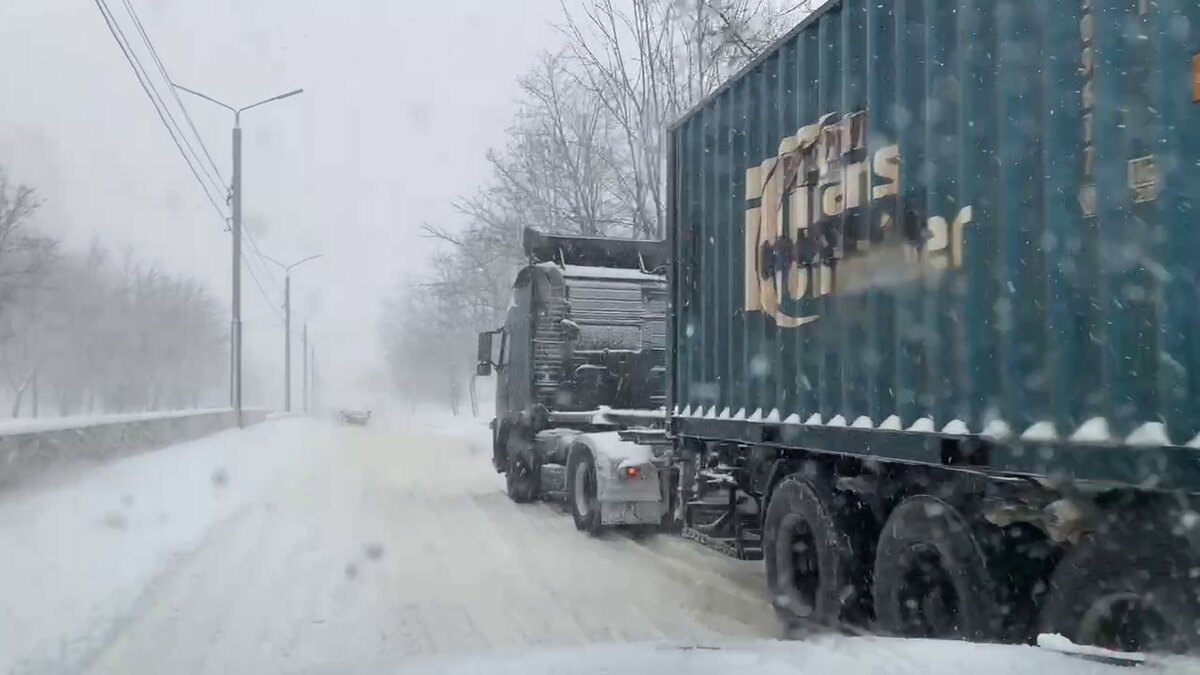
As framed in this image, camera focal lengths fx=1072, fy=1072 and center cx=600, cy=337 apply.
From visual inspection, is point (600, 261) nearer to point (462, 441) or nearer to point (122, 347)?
point (462, 441)

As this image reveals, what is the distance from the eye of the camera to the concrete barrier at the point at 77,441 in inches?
545

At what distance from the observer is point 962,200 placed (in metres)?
5.20

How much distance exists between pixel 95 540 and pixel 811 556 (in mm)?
7871

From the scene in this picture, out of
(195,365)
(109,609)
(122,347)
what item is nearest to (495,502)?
(109,609)

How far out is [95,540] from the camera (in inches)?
442

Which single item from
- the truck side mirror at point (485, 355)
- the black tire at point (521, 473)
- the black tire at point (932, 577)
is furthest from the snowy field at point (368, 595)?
the truck side mirror at point (485, 355)

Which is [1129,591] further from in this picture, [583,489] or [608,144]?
[608,144]

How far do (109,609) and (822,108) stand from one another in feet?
20.1

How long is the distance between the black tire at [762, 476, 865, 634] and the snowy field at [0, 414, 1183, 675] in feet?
1.14

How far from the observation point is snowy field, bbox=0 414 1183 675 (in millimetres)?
Answer: 3754

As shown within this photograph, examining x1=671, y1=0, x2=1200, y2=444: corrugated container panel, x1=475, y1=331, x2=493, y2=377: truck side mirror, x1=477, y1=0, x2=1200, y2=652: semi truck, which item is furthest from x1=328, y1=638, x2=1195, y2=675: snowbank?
x1=475, y1=331, x2=493, y2=377: truck side mirror

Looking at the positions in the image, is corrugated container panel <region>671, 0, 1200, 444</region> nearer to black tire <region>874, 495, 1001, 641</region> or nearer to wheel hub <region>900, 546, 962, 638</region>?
black tire <region>874, 495, 1001, 641</region>

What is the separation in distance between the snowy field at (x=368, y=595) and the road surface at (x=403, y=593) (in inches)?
1.1

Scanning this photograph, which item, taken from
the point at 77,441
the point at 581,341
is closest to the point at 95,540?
the point at 581,341
